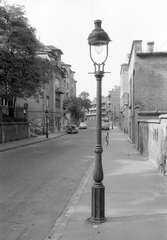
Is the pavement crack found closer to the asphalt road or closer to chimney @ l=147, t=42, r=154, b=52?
the asphalt road

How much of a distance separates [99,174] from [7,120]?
22.8 m

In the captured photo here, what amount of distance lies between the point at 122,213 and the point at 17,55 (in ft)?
63.6

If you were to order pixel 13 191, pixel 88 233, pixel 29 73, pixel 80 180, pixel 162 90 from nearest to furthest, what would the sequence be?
pixel 88 233 < pixel 13 191 < pixel 80 180 < pixel 162 90 < pixel 29 73

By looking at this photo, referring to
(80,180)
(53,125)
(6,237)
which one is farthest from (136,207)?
(53,125)

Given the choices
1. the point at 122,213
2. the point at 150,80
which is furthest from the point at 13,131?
the point at 122,213

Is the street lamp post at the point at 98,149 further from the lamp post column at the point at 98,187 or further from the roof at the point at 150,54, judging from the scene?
the roof at the point at 150,54

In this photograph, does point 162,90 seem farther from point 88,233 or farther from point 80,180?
point 88,233

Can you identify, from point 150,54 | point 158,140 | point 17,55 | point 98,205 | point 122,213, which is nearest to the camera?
point 98,205

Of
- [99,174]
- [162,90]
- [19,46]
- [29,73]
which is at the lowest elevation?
[99,174]

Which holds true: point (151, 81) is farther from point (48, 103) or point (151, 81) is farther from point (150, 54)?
point (48, 103)

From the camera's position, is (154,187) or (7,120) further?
(7,120)

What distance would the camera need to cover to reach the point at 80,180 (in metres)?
9.16

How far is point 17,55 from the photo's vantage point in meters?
22.0

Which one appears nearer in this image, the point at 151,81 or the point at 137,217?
the point at 137,217
